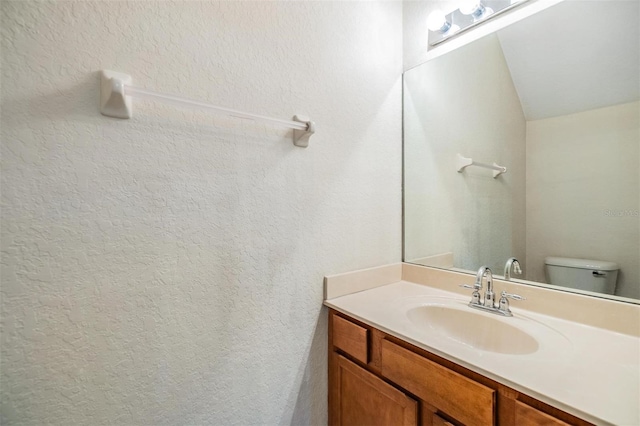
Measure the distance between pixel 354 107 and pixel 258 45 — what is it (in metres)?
0.48

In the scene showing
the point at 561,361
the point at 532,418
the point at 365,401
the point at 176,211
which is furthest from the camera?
the point at 365,401

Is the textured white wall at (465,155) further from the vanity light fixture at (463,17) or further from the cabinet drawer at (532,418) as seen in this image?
the cabinet drawer at (532,418)

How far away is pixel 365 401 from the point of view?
992mm

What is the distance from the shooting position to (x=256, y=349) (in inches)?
38.9

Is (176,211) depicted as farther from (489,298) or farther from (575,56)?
(575,56)

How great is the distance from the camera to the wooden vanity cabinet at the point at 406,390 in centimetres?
65

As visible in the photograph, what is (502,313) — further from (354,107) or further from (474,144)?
(354,107)

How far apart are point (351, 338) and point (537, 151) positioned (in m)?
1.05

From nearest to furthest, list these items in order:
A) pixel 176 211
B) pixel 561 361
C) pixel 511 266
Answer: pixel 561 361 < pixel 176 211 < pixel 511 266

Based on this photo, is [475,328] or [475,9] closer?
[475,328]

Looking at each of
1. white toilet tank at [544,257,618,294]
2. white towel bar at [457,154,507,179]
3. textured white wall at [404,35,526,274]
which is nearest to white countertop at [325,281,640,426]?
white toilet tank at [544,257,618,294]

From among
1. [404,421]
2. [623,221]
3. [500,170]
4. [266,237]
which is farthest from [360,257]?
[623,221]

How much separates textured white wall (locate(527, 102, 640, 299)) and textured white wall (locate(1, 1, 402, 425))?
2.33 ft

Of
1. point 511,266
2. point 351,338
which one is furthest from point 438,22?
point 351,338
